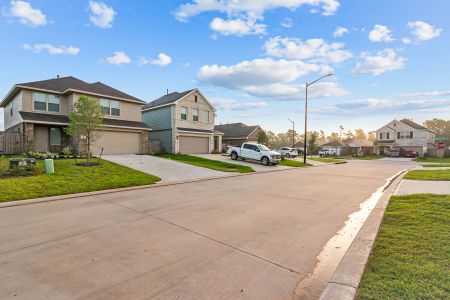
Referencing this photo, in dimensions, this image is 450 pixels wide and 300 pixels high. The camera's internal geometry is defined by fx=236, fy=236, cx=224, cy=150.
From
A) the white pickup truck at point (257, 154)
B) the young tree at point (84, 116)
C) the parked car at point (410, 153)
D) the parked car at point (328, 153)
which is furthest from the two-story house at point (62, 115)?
the parked car at point (410, 153)

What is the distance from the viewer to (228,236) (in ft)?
16.0

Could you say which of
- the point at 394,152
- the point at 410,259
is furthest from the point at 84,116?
the point at 394,152

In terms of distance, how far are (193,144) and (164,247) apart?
81.5ft

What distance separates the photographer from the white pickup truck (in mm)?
22188

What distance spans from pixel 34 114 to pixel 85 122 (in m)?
7.86

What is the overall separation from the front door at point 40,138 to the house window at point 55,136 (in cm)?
39

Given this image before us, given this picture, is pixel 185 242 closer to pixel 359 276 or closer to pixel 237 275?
pixel 237 275

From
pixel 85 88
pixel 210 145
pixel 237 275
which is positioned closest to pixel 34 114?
pixel 85 88

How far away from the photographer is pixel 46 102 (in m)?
20.2

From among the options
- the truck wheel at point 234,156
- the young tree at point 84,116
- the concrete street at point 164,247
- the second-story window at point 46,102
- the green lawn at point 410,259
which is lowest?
the concrete street at point 164,247

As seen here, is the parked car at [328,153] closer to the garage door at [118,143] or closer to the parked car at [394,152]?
the parked car at [394,152]

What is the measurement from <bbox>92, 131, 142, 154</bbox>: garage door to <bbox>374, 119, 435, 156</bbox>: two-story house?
5241cm

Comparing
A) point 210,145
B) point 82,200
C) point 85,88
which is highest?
point 85,88

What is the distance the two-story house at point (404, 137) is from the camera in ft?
157
